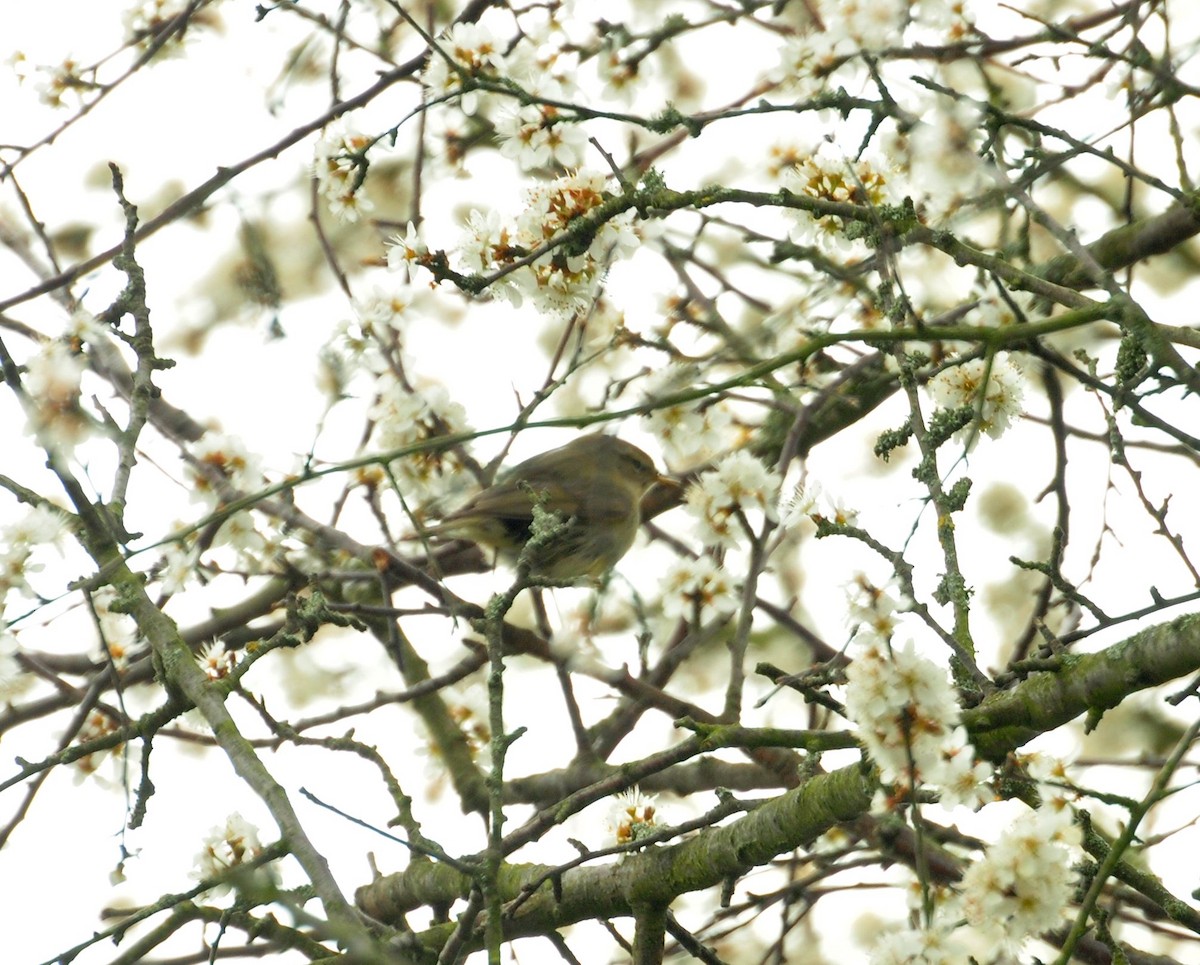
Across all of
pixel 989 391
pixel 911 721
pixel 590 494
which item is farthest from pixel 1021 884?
pixel 590 494

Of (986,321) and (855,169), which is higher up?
(855,169)

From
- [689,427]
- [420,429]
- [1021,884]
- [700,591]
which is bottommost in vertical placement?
[1021,884]

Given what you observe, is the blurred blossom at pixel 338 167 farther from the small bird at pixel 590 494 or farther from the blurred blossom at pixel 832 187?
the small bird at pixel 590 494

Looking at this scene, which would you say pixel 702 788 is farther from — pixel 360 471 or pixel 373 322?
pixel 373 322

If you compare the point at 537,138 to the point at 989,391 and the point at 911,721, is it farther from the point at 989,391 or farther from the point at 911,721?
the point at 911,721

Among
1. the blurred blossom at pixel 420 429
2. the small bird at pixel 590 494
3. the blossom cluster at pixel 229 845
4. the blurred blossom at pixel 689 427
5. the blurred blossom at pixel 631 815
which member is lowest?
the blurred blossom at pixel 631 815

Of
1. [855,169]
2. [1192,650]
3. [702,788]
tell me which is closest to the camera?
[1192,650]

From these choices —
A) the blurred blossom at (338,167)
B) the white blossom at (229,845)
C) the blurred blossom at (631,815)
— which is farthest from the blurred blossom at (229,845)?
the blurred blossom at (338,167)

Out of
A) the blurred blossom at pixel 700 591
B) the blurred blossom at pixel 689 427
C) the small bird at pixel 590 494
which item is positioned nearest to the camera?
the blurred blossom at pixel 700 591

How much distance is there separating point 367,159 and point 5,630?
1.30 m

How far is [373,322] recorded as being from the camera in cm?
354

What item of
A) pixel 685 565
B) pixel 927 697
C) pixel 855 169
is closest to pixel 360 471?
pixel 685 565

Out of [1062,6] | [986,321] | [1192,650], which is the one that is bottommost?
[1192,650]

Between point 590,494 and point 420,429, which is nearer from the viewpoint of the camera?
point 420,429
